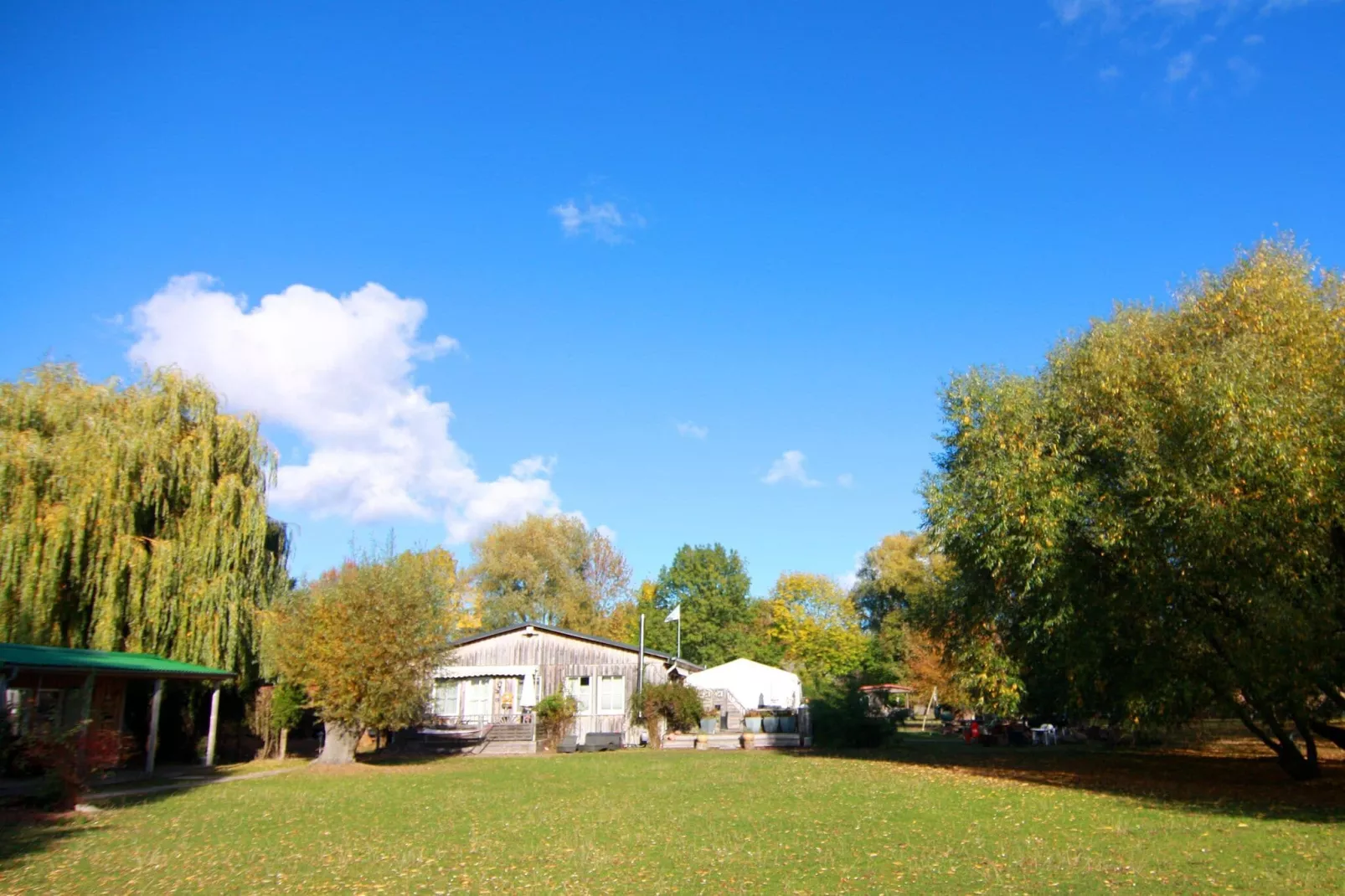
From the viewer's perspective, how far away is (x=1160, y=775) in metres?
22.1

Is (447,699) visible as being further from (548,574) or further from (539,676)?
(548,574)

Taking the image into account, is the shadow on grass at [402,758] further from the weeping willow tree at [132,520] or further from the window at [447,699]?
the weeping willow tree at [132,520]

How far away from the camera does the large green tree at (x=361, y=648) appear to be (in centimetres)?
2523

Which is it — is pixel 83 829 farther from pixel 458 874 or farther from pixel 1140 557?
pixel 1140 557

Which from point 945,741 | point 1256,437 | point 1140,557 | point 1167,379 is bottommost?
point 945,741

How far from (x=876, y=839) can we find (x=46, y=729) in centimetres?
1426

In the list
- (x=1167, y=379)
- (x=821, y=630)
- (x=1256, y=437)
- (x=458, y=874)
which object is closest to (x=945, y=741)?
(x=1167, y=379)

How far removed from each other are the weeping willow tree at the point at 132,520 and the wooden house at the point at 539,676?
35.2 ft

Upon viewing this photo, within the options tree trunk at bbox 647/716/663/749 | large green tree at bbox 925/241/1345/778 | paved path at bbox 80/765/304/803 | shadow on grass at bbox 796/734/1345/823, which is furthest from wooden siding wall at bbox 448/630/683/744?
large green tree at bbox 925/241/1345/778

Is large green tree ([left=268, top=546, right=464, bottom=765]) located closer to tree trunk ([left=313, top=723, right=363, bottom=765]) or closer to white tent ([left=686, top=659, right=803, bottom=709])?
tree trunk ([left=313, top=723, right=363, bottom=765])

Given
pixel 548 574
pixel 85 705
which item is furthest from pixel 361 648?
pixel 548 574

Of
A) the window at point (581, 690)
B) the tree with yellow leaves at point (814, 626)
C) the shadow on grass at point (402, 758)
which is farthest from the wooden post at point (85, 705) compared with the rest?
the tree with yellow leaves at point (814, 626)

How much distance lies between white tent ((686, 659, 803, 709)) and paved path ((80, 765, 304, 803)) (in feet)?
99.0

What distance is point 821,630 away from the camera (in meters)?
76.8
